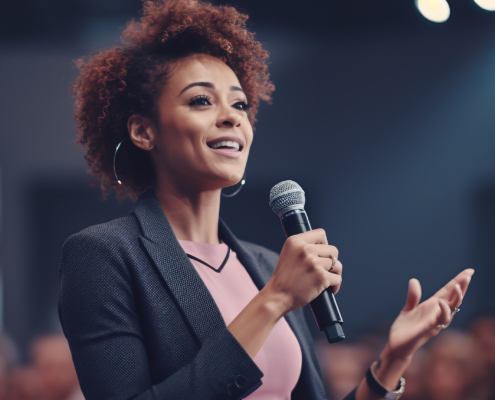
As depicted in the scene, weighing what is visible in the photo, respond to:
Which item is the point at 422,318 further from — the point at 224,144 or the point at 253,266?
the point at 224,144

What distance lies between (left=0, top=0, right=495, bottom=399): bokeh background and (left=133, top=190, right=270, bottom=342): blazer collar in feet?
7.35

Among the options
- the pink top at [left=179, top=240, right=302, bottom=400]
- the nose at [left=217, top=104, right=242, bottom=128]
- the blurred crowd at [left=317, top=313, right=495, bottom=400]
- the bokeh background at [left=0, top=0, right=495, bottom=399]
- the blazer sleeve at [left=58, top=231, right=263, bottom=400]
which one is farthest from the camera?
the bokeh background at [left=0, top=0, right=495, bottom=399]

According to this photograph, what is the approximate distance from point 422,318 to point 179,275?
65 centimetres

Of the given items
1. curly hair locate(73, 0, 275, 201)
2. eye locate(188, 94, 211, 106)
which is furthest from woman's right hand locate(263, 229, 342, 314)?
curly hair locate(73, 0, 275, 201)

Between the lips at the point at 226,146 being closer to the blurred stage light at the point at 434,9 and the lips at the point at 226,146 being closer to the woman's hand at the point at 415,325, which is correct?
the woman's hand at the point at 415,325

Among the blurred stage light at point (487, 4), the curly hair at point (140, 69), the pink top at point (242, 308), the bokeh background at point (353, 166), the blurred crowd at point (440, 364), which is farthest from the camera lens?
the bokeh background at point (353, 166)

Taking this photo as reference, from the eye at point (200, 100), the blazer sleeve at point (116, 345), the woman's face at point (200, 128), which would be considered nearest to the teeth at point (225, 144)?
the woman's face at point (200, 128)

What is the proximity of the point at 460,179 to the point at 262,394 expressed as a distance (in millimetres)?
3073

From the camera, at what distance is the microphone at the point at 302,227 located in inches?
37.1

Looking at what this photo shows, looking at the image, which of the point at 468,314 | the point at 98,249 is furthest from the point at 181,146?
the point at 468,314

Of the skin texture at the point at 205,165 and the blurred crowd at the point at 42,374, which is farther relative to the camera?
the blurred crowd at the point at 42,374

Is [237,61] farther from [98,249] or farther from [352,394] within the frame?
[352,394]

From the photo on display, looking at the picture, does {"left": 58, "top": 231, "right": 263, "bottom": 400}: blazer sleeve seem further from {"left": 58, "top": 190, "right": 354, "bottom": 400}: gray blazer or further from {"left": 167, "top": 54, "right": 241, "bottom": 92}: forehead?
{"left": 167, "top": 54, "right": 241, "bottom": 92}: forehead

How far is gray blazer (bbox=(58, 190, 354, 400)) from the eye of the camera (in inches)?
36.9
